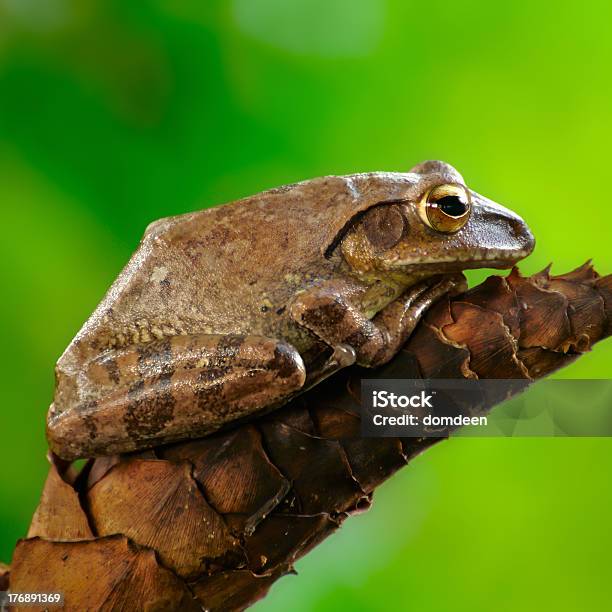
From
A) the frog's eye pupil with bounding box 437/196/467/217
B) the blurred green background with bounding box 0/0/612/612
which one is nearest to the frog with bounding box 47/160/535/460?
the frog's eye pupil with bounding box 437/196/467/217

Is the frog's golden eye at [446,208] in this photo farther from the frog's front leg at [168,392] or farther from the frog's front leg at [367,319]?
the frog's front leg at [168,392]

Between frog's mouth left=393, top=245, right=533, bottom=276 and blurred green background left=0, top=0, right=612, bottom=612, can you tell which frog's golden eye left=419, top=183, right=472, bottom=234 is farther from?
blurred green background left=0, top=0, right=612, bottom=612

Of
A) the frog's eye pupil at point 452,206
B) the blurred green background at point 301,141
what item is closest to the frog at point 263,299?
the frog's eye pupil at point 452,206

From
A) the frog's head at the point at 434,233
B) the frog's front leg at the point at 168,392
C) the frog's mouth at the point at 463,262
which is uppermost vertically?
the frog's head at the point at 434,233

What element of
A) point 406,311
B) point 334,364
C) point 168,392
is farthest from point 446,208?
point 168,392

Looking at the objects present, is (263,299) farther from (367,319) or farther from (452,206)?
(452,206)

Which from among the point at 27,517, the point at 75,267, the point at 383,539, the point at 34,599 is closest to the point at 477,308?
the point at 34,599
